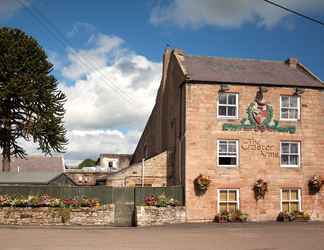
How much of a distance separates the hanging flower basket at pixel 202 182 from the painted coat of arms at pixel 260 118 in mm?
3953

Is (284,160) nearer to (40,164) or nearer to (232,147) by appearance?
(232,147)

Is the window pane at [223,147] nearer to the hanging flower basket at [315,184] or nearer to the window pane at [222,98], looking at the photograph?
the window pane at [222,98]

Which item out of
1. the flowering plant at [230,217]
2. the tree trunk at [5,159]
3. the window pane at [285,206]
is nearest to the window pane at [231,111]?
the flowering plant at [230,217]

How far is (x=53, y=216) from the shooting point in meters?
23.9

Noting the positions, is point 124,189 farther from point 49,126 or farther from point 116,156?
point 116,156

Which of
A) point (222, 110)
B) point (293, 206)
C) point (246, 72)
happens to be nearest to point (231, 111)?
point (222, 110)

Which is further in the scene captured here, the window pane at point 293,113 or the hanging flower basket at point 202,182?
the window pane at point 293,113

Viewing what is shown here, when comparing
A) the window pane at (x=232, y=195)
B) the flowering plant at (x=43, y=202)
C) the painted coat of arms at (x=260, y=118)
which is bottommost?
the flowering plant at (x=43, y=202)

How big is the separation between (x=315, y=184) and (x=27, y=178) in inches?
824

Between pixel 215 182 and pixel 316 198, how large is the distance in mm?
6631

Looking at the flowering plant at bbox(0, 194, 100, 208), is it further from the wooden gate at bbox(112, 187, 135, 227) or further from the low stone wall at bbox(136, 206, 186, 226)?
the low stone wall at bbox(136, 206, 186, 226)

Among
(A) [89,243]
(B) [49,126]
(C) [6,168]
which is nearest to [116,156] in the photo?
(C) [6,168]

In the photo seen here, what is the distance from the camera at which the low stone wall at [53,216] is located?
23675 mm

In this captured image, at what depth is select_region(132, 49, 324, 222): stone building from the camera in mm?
26609
